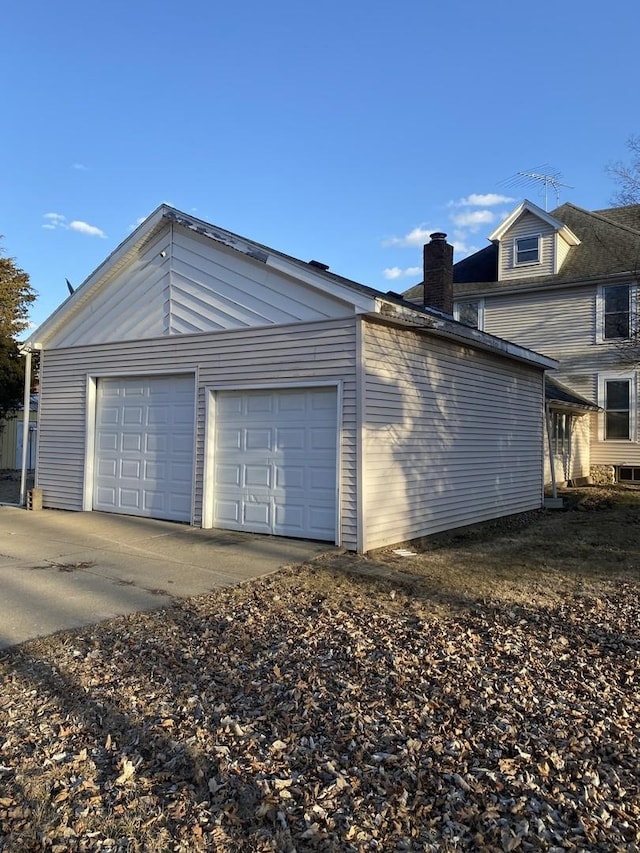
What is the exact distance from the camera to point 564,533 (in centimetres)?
1046

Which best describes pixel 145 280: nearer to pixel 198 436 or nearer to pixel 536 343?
pixel 198 436

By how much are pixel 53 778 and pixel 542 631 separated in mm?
3761

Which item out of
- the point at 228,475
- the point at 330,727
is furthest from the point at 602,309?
the point at 330,727

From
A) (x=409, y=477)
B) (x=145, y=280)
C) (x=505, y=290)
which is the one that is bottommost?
(x=409, y=477)

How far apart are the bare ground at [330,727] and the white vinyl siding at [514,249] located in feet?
54.7

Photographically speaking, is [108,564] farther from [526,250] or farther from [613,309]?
[526,250]

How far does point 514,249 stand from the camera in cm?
2108

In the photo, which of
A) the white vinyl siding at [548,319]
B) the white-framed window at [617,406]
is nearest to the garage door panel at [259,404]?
the white vinyl siding at [548,319]

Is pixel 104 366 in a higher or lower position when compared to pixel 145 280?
lower

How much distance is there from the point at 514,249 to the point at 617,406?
620cm

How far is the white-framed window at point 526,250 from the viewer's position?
20719 millimetres

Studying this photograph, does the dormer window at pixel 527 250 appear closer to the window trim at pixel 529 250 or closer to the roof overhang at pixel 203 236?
the window trim at pixel 529 250

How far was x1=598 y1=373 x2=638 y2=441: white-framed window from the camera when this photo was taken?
63.6 feet

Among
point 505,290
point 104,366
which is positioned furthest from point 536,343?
point 104,366
